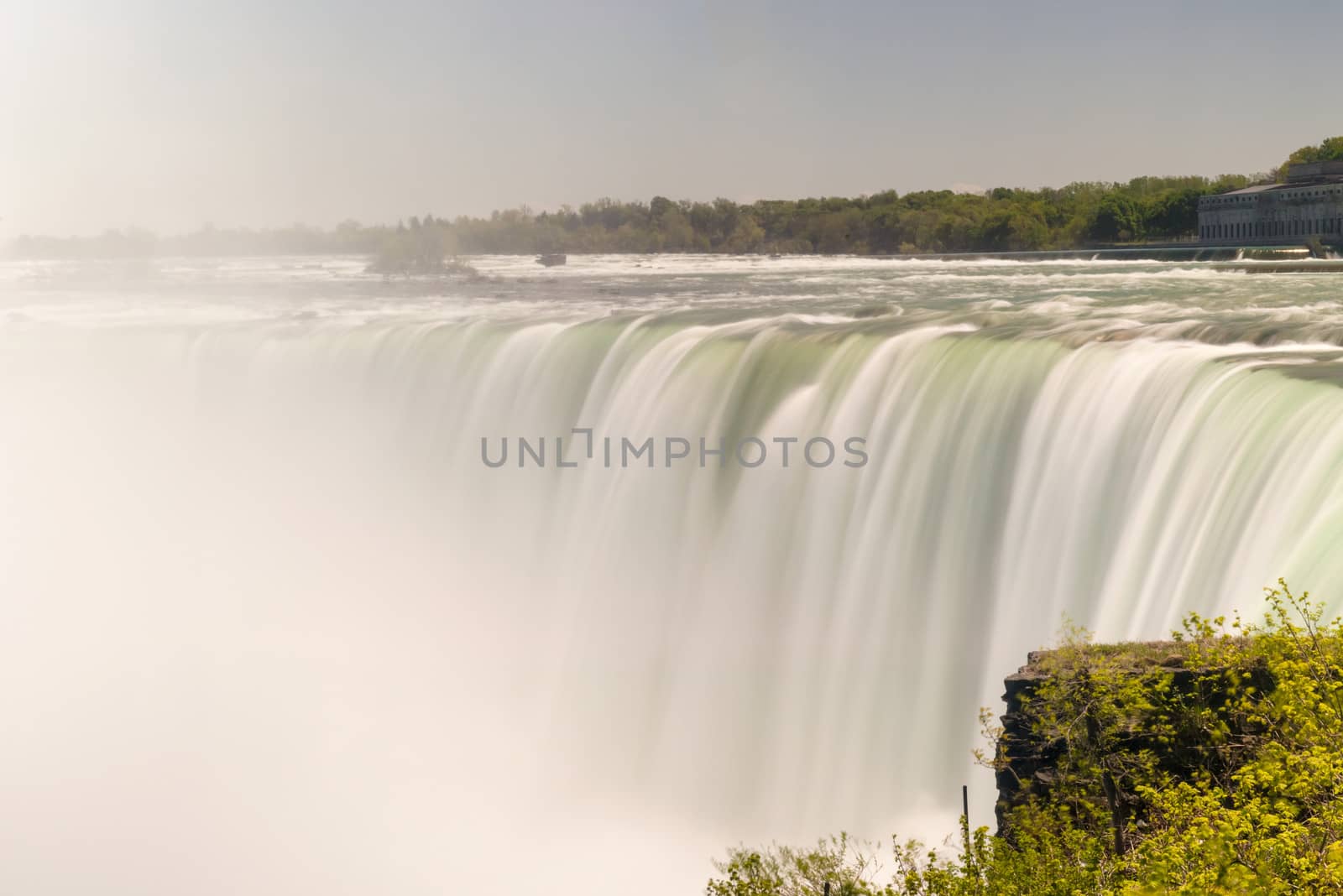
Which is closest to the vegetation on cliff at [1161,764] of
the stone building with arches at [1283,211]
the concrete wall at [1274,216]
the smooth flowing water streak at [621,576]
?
the smooth flowing water streak at [621,576]

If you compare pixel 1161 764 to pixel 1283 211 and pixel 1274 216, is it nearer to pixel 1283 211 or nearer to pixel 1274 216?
pixel 1283 211

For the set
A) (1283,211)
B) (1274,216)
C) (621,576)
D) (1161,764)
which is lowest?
(621,576)

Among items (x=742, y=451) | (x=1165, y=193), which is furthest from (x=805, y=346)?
(x=1165, y=193)

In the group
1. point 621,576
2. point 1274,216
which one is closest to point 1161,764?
point 621,576

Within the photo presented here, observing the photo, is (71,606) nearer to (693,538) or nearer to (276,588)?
(276,588)

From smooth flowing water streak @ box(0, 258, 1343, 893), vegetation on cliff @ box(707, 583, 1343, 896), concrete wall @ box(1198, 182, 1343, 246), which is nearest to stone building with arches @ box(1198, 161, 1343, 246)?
concrete wall @ box(1198, 182, 1343, 246)

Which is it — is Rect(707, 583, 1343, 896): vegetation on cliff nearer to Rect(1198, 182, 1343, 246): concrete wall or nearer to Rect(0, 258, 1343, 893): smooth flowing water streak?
Rect(0, 258, 1343, 893): smooth flowing water streak

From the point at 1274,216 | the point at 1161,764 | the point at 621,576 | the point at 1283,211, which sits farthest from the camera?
the point at 1274,216
